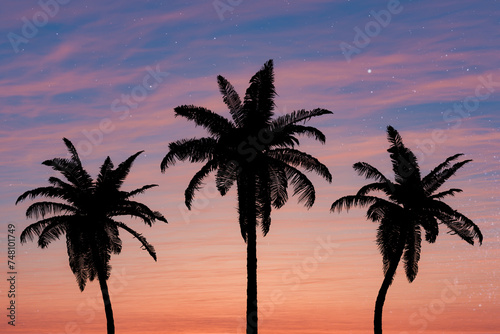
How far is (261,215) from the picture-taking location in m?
41.8

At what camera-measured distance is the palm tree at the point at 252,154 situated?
3988cm

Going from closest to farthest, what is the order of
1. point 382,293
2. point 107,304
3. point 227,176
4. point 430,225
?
point 227,176, point 430,225, point 382,293, point 107,304

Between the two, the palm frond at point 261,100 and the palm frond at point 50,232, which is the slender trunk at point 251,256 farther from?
the palm frond at point 50,232

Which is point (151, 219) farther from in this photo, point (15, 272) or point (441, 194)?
point (441, 194)

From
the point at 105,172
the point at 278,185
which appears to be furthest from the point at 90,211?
the point at 278,185

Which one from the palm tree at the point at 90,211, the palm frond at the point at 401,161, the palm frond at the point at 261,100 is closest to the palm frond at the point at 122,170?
the palm tree at the point at 90,211

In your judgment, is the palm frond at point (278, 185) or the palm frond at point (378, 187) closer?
the palm frond at point (278, 185)

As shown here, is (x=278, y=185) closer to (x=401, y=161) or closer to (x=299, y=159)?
(x=299, y=159)

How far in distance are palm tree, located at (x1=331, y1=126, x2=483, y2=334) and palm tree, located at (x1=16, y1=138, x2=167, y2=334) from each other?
13190 mm

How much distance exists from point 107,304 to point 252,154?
599 inches

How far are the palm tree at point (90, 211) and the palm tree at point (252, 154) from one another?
7511 mm

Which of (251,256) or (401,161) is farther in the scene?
(401,161)

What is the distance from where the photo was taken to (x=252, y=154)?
4016 centimetres

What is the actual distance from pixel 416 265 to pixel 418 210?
3.86 meters
